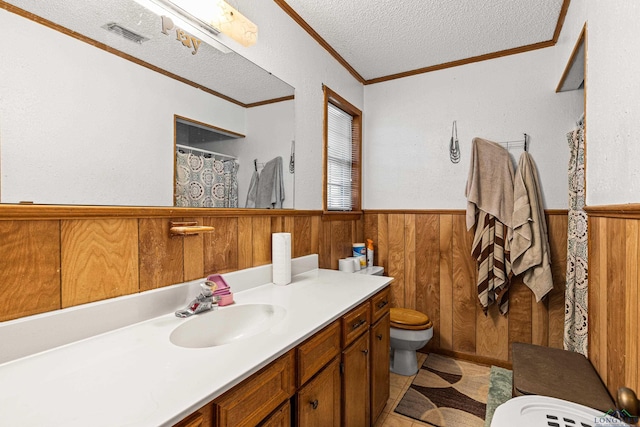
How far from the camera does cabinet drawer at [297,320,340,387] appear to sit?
1.05 m

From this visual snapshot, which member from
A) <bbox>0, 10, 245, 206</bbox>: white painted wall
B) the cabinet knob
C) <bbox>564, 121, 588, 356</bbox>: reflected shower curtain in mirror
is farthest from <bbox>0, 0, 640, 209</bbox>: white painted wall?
the cabinet knob

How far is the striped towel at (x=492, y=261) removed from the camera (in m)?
2.29

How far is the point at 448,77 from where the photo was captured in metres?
2.61

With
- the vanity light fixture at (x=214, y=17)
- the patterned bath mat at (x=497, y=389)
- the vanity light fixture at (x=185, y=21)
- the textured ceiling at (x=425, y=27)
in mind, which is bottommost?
the patterned bath mat at (x=497, y=389)

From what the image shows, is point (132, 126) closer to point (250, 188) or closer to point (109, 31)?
point (109, 31)

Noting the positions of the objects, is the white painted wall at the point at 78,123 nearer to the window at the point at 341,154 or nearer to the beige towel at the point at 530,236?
the window at the point at 341,154

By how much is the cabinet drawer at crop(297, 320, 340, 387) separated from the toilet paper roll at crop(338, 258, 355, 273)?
1136mm

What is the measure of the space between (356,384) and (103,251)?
46.5 inches

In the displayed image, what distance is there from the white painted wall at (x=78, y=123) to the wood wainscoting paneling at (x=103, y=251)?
5 centimetres

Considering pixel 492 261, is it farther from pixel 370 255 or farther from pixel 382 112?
pixel 382 112

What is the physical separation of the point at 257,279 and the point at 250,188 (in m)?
0.47

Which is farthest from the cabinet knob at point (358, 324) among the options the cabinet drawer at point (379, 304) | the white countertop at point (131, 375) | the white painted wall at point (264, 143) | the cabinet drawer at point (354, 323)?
the white painted wall at point (264, 143)

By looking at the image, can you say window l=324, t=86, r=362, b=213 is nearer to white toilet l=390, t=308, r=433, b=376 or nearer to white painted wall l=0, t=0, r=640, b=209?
white painted wall l=0, t=0, r=640, b=209

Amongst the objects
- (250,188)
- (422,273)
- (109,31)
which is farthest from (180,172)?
(422,273)
